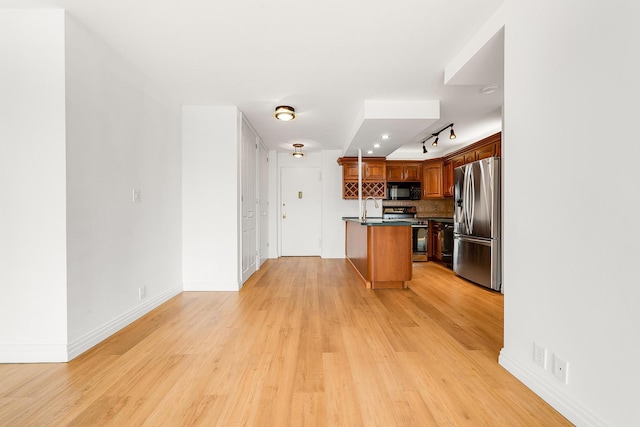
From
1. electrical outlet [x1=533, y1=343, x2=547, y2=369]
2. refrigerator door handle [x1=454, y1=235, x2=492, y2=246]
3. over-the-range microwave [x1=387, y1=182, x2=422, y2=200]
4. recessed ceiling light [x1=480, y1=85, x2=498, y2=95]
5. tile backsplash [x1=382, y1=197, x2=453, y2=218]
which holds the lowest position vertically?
electrical outlet [x1=533, y1=343, x2=547, y2=369]

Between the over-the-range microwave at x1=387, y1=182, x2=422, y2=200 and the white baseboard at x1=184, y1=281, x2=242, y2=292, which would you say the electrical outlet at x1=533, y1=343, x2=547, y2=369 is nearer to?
the white baseboard at x1=184, y1=281, x2=242, y2=292

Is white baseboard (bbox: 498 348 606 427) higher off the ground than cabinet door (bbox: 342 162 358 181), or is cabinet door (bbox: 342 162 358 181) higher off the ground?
cabinet door (bbox: 342 162 358 181)

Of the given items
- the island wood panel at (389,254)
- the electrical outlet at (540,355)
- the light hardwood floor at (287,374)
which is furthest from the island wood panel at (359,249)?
the electrical outlet at (540,355)

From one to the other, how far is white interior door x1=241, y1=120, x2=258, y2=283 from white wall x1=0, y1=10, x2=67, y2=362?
2256mm

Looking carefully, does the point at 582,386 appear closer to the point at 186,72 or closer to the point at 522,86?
the point at 522,86

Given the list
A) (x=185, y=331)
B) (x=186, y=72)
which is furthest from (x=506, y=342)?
(x=186, y=72)

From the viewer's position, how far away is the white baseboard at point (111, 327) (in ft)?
6.82

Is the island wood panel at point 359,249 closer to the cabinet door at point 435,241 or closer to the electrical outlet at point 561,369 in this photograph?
the cabinet door at point 435,241

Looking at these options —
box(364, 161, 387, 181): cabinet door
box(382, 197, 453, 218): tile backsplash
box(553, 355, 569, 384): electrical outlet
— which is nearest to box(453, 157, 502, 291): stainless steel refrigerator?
box(364, 161, 387, 181): cabinet door

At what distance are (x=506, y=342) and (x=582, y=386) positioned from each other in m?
0.59

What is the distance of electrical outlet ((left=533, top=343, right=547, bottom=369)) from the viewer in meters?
1.56

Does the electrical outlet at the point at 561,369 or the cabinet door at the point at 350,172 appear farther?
the cabinet door at the point at 350,172

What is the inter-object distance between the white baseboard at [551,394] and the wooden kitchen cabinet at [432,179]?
4.78 metres

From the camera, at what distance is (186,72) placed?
9.45ft
